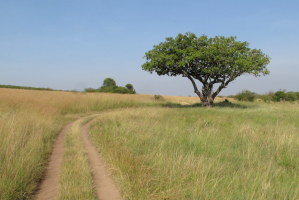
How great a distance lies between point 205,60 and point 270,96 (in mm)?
32326

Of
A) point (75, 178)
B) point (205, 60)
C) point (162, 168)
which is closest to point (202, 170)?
point (162, 168)

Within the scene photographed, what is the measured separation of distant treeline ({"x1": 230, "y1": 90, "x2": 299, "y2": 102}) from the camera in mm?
48250

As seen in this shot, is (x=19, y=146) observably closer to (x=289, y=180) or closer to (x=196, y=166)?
(x=196, y=166)

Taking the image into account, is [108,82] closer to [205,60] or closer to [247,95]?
[247,95]

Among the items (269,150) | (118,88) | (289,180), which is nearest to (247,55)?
(269,150)

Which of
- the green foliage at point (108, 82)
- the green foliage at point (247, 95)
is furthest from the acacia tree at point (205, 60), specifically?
A: the green foliage at point (108, 82)

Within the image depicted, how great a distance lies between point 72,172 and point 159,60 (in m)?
20.5

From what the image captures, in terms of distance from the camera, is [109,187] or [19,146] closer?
[109,187]

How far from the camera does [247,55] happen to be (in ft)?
81.5

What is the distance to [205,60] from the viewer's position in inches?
965

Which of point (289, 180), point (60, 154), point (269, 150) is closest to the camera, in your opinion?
point (289, 180)

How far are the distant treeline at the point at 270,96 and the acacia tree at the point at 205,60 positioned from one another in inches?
1056

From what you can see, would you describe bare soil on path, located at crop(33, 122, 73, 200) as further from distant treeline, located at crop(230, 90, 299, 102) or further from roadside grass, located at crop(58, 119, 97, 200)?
distant treeline, located at crop(230, 90, 299, 102)

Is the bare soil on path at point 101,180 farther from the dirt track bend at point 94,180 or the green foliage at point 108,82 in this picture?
the green foliage at point 108,82
